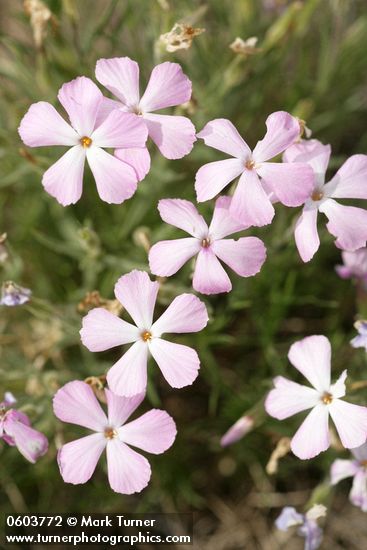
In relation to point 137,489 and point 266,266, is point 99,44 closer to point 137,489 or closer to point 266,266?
point 266,266

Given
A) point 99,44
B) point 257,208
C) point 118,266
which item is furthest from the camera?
Answer: point 99,44

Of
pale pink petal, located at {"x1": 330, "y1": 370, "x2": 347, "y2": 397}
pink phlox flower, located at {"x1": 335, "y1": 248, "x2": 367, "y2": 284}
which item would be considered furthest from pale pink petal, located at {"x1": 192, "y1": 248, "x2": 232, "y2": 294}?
pink phlox flower, located at {"x1": 335, "y1": 248, "x2": 367, "y2": 284}

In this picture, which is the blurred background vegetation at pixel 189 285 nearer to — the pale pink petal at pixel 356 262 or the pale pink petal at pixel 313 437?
the pale pink petal at pixel 356 262

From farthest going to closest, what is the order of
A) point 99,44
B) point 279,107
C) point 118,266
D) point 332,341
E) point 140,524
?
point 99,44
point 279,107
point 140,524
point 332,341
point 118,266

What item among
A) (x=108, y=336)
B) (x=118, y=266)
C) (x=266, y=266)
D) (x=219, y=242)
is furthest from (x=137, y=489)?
(x=266, y=266)

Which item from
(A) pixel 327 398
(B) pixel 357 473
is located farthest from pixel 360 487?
(A) pixel 327 398

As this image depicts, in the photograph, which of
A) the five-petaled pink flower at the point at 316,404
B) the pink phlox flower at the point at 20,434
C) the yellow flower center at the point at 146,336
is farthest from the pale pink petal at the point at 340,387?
the pink phlox flower at the point at 20,434

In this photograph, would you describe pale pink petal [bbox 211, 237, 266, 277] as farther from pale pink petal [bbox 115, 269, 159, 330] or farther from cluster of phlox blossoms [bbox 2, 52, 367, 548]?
pale pink petal [bbox 115, 269, 159, 330]

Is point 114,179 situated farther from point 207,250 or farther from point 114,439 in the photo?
point 114,439
